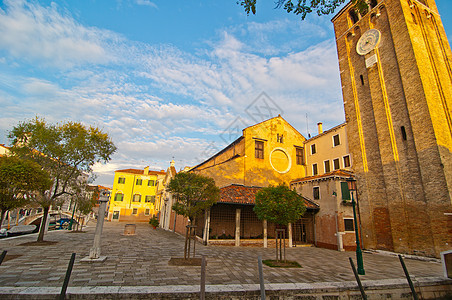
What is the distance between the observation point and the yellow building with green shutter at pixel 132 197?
4134cm

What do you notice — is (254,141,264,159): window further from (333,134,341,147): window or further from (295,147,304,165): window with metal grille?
(333,134,341,147): window

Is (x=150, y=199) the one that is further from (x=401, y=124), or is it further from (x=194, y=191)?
(x=401, y=124)

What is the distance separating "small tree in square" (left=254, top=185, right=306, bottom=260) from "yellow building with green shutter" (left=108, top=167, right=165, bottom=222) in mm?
34897

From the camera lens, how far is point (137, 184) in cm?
4341

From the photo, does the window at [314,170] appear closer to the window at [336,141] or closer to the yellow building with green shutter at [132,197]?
the window at [336,141]

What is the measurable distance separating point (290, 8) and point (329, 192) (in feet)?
53.0

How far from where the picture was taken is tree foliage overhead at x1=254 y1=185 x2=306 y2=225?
1234 centimetres

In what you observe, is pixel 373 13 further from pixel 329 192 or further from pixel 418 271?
pixel 418 271

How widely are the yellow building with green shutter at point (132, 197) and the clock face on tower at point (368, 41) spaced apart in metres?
39.4

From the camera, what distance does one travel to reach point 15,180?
11.2 metres

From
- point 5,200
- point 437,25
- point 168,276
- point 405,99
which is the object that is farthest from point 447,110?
point 5,200

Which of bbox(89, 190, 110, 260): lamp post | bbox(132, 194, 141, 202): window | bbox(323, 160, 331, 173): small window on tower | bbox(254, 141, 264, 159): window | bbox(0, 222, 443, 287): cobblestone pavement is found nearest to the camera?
bbox(0, 222, 443, 287): cobblestone pavement

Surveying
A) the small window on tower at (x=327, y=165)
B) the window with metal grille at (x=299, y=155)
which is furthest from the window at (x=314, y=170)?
the window with metal grille at (x=299, y=155)

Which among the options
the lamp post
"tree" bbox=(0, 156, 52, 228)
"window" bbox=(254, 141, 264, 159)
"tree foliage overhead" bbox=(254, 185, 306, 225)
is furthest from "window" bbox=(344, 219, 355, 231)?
"tree" bbox=(0, 156, 52, 228)
